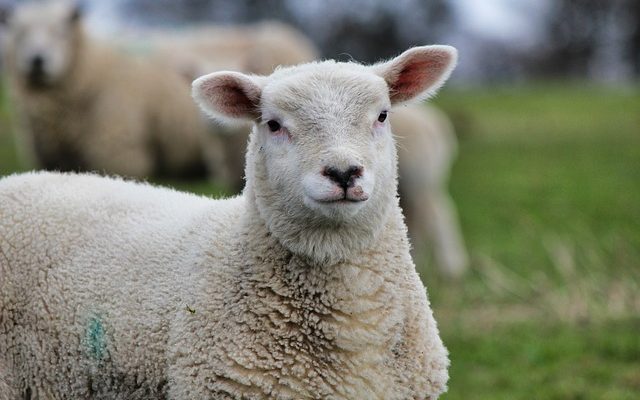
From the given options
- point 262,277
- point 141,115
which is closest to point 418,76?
point 262,277

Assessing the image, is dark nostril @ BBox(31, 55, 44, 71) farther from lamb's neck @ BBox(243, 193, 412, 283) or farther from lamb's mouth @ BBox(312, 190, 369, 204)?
lamb's mouth @ BBox(312, 190, 369, 204)

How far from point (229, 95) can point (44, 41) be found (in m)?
6.41

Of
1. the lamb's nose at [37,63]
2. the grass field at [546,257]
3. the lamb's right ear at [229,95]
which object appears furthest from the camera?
the lamb's nose at [37,63]

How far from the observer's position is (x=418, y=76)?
4.12m

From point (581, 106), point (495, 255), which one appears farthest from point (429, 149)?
point (581, 106)

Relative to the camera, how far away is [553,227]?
14500mm

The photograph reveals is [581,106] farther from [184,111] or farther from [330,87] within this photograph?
[330,87]

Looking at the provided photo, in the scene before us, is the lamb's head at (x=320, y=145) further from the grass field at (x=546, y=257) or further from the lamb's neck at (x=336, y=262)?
the grass field at (x=546, y=257)

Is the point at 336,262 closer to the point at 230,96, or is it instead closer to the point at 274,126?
the point at 274,126

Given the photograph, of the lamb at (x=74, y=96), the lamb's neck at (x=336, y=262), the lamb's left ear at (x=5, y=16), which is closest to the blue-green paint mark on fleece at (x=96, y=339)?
the lamb's neck at (x=336, y=262)

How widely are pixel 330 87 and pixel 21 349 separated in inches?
64.8

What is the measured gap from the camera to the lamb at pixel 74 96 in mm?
9984

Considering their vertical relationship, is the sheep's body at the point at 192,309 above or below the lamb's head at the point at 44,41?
below

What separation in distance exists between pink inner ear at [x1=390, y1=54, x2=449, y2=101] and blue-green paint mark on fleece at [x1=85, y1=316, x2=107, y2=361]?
1.49 meters
